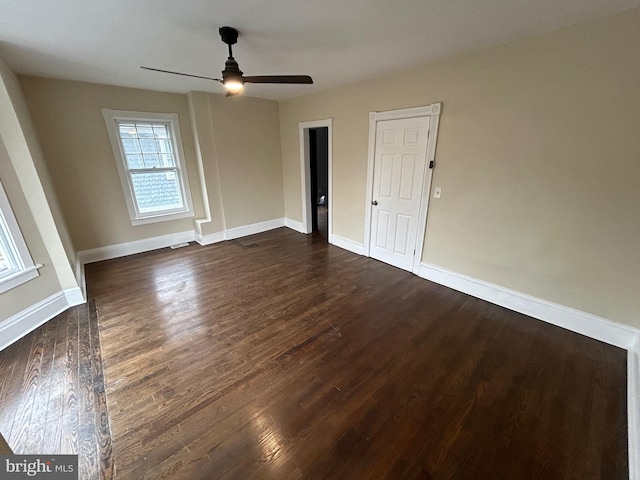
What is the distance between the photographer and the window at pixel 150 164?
12.8 ft

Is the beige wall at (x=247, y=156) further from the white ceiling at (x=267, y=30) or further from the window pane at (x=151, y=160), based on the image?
the white ceiling at (x=267, y=30)

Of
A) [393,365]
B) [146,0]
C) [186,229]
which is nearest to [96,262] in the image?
[186,229]

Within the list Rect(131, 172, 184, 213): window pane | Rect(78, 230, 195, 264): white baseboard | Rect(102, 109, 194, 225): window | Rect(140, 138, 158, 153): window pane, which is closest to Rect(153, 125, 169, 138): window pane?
Rect(102, 109, 194, 225): window

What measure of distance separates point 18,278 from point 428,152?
4410mm

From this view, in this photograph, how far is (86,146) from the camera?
363 cm

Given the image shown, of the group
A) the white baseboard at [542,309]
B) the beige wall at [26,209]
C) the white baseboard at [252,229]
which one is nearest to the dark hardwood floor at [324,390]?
the white baseboard at [542,309]

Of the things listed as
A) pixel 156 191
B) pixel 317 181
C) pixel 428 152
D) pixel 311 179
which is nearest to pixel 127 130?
pixel 156 191

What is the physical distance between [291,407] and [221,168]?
406cm

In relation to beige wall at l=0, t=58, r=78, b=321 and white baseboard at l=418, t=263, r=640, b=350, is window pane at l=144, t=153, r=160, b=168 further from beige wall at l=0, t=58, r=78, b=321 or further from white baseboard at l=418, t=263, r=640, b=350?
white baseboard at l=418, t=263, r=640, b=350

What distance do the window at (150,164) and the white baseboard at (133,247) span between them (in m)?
0.35

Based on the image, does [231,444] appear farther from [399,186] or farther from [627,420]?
[399,186]

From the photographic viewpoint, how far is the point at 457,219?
9.77ft

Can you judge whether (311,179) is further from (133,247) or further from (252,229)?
(133,247)

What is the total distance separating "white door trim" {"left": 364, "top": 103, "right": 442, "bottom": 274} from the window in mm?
3239
